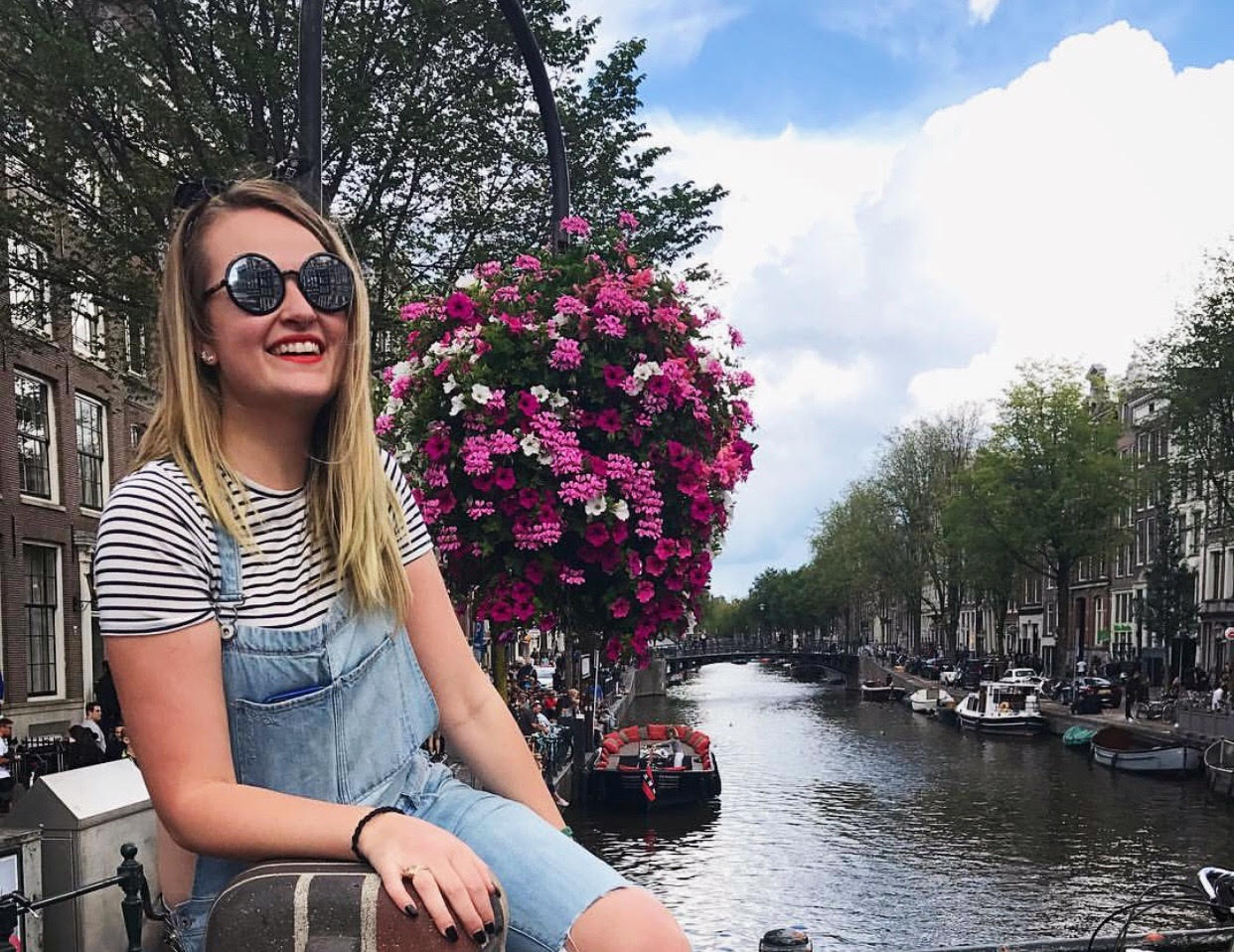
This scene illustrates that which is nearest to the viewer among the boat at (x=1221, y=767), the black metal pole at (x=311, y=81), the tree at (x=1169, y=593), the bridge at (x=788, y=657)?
the black metal pole at (x=311, y=81)

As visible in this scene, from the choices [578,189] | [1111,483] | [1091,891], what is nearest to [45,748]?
[578,189]

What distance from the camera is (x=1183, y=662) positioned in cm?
5238

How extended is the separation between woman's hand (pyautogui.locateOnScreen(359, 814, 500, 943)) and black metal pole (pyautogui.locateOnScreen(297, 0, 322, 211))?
12.2ft

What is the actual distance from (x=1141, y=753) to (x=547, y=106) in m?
31.0

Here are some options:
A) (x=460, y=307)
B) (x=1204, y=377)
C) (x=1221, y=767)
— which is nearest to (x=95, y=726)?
(x=460, y=307)

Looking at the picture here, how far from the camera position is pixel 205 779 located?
1.30m

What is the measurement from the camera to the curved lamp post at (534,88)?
15.1 feet

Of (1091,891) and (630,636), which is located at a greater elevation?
(630,636)

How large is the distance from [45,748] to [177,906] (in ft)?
59.0

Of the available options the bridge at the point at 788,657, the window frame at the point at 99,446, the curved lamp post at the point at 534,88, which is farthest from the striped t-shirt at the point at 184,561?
the bridge at the point at 788,657

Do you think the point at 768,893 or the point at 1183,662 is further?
the point at 1183,662

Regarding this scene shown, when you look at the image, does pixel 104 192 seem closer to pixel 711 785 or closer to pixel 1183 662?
pixel 711 785

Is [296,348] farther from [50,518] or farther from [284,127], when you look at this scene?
[50,518]

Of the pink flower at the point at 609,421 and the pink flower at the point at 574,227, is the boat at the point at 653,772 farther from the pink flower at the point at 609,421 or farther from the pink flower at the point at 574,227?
the pink flower at the point at 609,421
